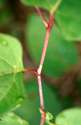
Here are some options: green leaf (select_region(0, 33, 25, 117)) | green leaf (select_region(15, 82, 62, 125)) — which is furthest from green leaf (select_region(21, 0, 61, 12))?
green leaf (select_region(15, 82, 62, 125))

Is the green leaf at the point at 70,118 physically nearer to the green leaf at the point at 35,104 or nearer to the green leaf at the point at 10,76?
the green leaf at the point at 10,76

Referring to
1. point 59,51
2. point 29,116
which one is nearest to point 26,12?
point 59,51

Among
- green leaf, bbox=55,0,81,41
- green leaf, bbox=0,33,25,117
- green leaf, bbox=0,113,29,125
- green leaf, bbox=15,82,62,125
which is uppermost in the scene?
green leaf, bbox=55,0,81,41

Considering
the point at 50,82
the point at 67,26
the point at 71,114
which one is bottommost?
the point at 50,82

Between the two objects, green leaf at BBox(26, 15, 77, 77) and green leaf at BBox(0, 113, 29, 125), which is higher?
green leaf at BBox(0, 113, 29, 125)

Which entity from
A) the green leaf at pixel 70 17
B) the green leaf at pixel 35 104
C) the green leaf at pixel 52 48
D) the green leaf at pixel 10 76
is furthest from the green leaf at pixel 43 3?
the green leaf at pixel 35 104

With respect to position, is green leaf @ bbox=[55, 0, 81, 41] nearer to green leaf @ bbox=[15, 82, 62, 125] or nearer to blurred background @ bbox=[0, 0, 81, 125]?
blurred background @ bbox=[0, 0, 81, 125]

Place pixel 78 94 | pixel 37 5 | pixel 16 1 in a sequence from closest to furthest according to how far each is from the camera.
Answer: pixel 37 5 < pixel 78 94 < pixel 16 1

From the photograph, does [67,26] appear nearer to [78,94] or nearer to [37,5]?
[37,5]
